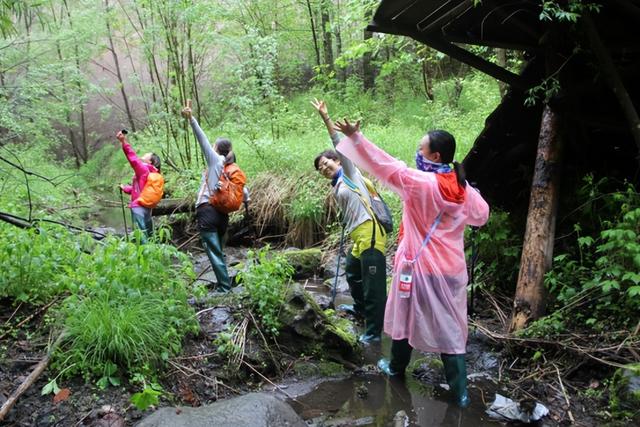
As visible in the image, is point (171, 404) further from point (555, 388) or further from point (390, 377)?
point (555, 388)

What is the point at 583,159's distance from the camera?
5695 millimetres

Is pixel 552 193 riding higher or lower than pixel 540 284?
higher

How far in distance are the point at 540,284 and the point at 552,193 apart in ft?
3.15

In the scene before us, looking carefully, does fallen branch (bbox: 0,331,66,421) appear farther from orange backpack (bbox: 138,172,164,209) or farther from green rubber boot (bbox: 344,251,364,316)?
orange backpack (bbox: 138,172,164,209)

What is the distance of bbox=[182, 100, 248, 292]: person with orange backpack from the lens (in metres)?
6.11

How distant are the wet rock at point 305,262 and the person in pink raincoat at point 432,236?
4.33 meters

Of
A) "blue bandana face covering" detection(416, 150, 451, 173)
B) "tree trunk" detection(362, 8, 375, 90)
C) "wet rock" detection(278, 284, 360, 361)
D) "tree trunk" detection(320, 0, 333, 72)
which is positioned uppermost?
"tree trunk" detection(320, 0, 333, 72)

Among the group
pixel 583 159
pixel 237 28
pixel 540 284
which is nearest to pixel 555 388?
pixel 540 284

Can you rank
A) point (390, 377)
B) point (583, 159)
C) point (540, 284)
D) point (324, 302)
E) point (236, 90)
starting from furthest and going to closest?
point (236, 90) < point (324, 302) < point (583, 159) < point (540, 284) < point (390, 377)

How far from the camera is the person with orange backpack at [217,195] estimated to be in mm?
6105

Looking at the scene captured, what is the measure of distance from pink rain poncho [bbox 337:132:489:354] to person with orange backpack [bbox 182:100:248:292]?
2721 mm

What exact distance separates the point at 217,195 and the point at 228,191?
0.15 m

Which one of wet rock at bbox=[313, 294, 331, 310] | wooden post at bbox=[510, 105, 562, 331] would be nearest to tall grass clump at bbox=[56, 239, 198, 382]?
wet rock at bbox=[313, 294, 331, 310]

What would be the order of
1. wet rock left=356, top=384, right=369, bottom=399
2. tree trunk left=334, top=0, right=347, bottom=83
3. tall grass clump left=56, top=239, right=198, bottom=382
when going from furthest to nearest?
tree trunk left=334, top=0, right=347, bottom=83 → wet rock left=356, top=384, right=369, bottom=399 → tall grass clump left=56, top=239, right=198, bottom=382
